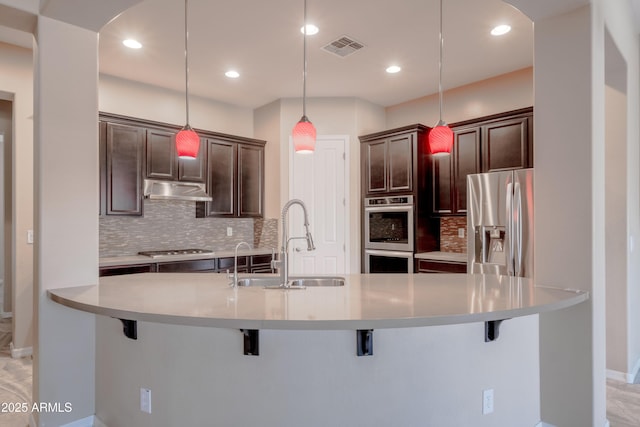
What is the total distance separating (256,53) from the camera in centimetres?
377

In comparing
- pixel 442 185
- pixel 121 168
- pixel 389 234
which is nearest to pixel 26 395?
pixel 121 168

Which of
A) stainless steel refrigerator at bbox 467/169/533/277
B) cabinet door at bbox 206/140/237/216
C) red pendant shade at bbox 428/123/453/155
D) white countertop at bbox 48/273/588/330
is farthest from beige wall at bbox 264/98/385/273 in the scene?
white countertop at bbox 48/273/588/330

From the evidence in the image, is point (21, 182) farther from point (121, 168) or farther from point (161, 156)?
point (161, 156)

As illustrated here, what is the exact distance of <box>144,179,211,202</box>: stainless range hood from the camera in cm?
414

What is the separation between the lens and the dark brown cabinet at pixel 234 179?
188 inches

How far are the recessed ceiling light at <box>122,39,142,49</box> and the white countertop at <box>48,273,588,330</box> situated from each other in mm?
2238

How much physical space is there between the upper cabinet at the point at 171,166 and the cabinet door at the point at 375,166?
1.43 metres

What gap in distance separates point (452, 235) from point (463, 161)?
37.3 inches

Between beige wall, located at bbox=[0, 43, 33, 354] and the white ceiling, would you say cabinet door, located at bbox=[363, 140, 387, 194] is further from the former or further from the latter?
beige wall, located at bbox=[0, 43, 33, 354]

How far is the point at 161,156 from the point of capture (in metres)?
4.32

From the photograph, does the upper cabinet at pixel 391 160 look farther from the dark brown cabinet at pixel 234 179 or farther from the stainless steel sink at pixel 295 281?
the stainless steel sink at pixel 295 281

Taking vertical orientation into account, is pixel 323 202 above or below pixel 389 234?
above

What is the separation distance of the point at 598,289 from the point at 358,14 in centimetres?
252

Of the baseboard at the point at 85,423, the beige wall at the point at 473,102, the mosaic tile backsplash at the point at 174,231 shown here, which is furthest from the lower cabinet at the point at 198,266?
the beige wall at the point at 473,102
